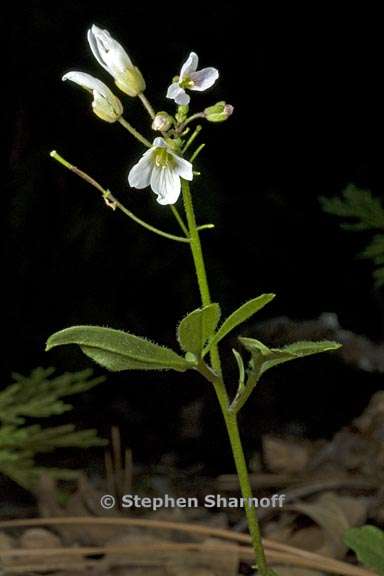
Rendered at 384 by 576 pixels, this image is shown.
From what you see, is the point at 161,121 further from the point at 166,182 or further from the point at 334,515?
the point at 334,515

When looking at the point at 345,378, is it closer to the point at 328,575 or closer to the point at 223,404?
the point at 328,575

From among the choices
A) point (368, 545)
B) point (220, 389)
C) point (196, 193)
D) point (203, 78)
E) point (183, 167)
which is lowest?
point (368, 545)

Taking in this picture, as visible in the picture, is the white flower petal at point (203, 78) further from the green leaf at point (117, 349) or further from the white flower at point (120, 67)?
the green leaf at point (117, 349)

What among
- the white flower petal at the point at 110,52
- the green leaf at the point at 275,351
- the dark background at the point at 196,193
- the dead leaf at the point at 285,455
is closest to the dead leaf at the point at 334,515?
the dead leaf at the point at 285,455

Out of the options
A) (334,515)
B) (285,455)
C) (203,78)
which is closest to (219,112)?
(203,78)

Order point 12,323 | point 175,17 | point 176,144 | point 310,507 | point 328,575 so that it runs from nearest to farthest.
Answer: point 176,144 < point 328,575 < point 310,507 < point 175,17 < point 12,323

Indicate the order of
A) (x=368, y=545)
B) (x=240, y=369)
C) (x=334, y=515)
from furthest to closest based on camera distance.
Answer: (x=334, y=515), (x=368, y=545), (x=240, y=369)

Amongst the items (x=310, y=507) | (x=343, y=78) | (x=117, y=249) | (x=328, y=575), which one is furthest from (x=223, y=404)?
(x=343, y=78)
